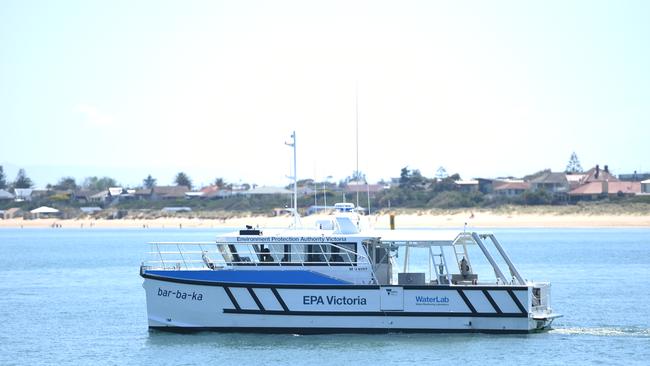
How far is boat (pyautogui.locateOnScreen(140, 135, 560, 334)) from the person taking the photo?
24766mm

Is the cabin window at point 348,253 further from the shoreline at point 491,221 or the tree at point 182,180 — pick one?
the tree at point 182,180

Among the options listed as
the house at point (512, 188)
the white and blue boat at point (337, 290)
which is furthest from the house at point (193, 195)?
the white and blue boat at point (337, 290)

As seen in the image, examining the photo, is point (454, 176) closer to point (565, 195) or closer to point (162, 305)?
point (565, 195)

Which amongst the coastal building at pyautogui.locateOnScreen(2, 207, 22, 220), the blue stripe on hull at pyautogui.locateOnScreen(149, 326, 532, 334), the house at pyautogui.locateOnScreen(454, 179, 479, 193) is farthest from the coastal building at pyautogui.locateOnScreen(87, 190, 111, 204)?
the blue stripe on hull at pyautogui.locateOnScreen(149, 326, 532, 334)

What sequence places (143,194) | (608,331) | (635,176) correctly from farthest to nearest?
(143,194), (635,176), (608,331)

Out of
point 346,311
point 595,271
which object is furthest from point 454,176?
point 346,311

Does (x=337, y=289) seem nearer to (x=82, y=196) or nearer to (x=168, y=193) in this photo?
(x=168, y=193)

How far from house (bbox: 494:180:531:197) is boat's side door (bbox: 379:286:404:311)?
95.8 m

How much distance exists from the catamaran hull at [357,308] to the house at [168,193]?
12170 cm

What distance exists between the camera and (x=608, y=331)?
89.1 feet

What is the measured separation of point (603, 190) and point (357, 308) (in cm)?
8882

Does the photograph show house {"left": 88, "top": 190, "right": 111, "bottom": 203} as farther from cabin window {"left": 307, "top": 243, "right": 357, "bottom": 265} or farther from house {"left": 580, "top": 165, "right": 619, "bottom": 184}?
cabin window {"left": 307, "top": 243, "right": 357, "bottom": 265}

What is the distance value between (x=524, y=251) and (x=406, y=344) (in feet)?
133

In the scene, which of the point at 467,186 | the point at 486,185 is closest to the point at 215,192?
the point at 467,186
